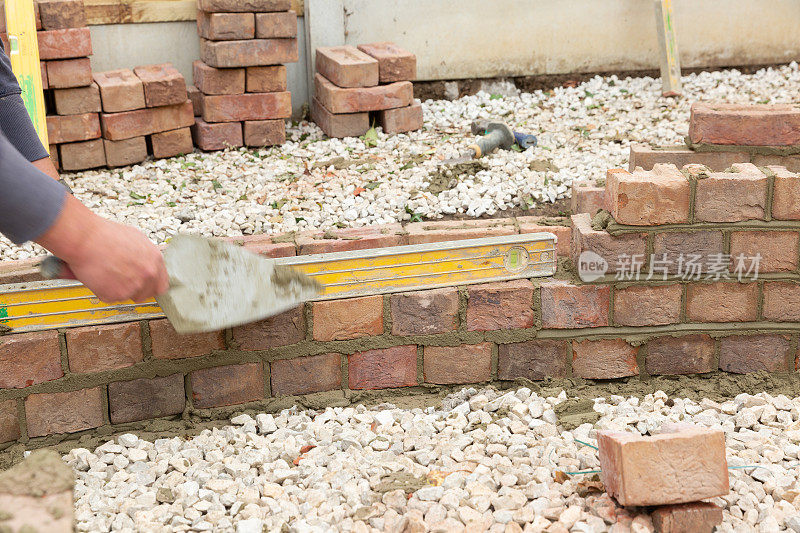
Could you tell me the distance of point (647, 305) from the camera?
3.45m

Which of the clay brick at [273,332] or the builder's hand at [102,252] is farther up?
the builder's hand at [102,252]

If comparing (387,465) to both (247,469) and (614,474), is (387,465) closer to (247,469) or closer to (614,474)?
(247,469)

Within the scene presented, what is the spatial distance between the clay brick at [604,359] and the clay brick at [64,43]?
4011 millimetres

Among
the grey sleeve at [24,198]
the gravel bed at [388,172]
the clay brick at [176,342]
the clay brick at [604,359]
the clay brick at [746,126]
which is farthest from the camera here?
the gravel bed at [388,172]

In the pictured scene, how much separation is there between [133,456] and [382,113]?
400cm

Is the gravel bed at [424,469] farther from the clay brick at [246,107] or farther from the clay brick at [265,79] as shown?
the clay brick at [265,79]

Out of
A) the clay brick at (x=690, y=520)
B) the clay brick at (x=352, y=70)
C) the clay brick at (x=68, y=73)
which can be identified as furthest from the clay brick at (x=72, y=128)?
the clay brick at (x=690, y=520)

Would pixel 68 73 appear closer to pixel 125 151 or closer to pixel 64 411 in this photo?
pixel 125 151

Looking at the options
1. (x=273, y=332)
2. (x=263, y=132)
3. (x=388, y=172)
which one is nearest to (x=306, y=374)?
(x=273, y=332)

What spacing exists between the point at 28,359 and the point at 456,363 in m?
1.61

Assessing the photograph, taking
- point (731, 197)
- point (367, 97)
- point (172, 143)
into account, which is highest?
point (367, 97)

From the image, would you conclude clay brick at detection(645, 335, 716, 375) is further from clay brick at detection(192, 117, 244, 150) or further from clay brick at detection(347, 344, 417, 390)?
clay brick at detection(192, 117, 244, 150)

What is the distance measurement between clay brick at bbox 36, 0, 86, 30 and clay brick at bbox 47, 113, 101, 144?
600 mm

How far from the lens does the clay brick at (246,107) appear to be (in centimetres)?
615
